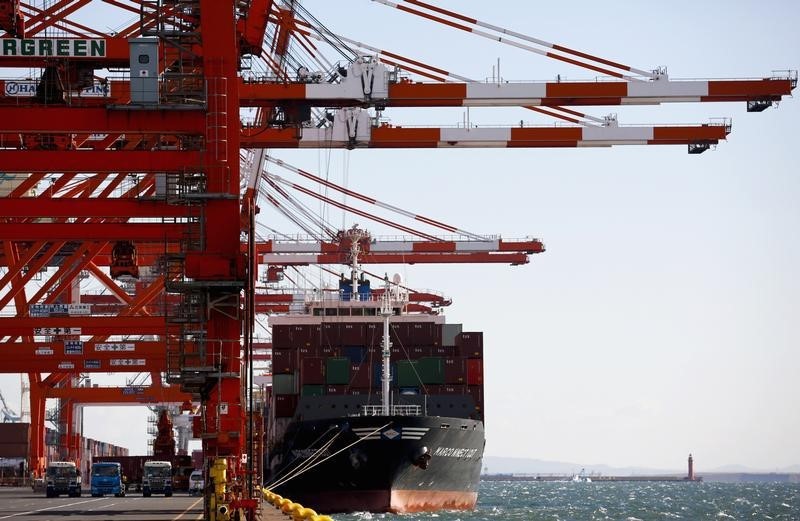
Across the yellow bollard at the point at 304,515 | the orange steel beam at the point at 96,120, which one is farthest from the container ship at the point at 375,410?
the yellow bollard at the point at 304,515

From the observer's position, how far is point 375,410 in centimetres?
4400

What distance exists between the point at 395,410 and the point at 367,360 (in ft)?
9.74

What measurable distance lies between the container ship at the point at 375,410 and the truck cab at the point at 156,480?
3.81 m

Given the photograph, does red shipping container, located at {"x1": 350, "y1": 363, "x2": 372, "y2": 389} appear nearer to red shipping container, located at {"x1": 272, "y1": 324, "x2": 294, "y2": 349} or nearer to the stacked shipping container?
the stacked shipping container

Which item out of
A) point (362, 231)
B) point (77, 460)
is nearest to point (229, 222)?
point (362, 231)

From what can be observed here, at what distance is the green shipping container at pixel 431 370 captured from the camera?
4559 centimetres

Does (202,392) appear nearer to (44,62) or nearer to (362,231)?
(44,62)

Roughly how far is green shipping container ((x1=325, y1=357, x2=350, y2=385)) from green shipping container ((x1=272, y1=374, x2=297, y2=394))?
2.76 m

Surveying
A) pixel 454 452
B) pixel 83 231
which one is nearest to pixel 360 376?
pixel 454 452

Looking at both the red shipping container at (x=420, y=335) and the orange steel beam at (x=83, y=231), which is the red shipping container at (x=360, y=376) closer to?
the red shipping container at (x=420, y=335)

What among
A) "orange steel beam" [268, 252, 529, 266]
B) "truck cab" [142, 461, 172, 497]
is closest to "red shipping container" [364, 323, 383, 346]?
"truck cab" [142, 461, 172, 497]

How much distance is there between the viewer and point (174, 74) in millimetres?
26516

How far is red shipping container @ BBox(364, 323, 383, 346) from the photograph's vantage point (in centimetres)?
4669

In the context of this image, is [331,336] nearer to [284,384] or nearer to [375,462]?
[284,384]
